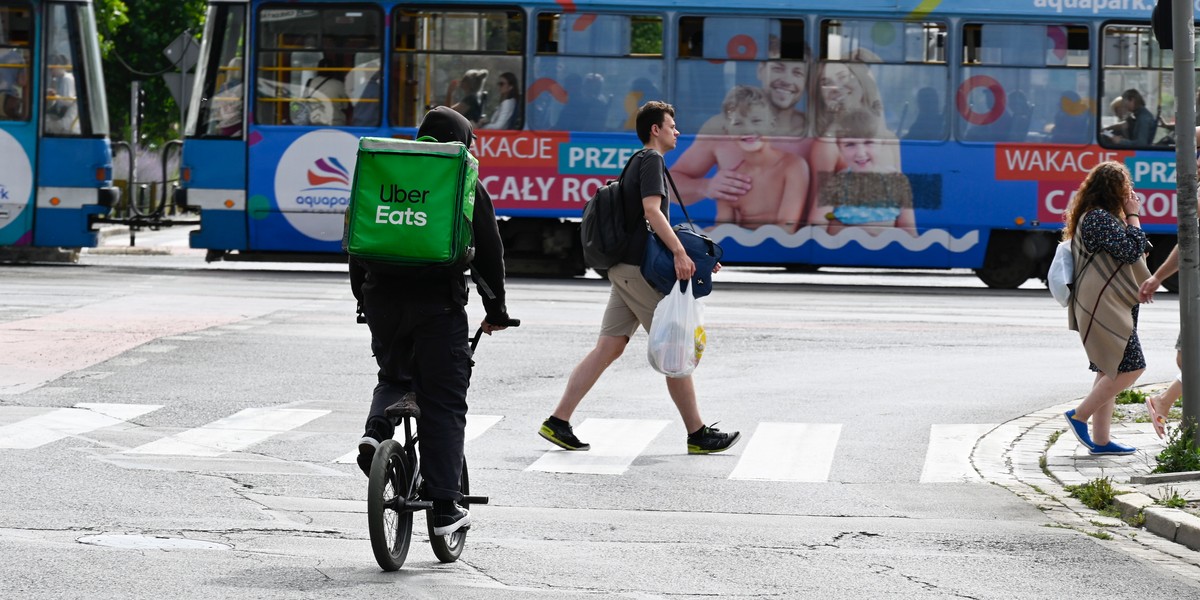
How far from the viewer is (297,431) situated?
33.7ft

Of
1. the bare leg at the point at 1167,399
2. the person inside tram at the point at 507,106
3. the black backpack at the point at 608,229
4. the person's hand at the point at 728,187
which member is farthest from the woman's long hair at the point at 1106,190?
the person inside tram at the point at 507,106

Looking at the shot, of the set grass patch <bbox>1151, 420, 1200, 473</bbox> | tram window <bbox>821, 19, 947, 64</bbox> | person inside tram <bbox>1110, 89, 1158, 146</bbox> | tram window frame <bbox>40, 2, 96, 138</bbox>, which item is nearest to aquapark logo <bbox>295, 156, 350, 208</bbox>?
tram window frame <bbox>40, 2, 96, 138</bbox>

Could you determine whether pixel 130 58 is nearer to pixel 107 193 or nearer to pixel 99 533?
pixel 107 193

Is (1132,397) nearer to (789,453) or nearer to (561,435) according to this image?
(789,453)

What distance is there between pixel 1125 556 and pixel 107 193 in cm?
1636

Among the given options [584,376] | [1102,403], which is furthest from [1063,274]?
[584,376]

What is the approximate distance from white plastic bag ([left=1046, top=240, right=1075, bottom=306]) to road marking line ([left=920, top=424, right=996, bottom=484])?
942 millimetres

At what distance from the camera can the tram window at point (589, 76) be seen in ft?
70.3

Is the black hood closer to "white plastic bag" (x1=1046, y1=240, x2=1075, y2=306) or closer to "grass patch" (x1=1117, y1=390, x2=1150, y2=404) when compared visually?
"white plastic bag" (x1=1046, y1=240, x2=1075, y2=306)

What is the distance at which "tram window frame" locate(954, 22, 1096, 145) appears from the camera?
70.2 ft

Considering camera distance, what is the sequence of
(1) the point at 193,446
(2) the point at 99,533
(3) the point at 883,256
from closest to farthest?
(2) the point at 99,533 → (1) the point at 193,446 → (3) the point at 883,256

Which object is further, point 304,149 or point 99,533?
point 304,149

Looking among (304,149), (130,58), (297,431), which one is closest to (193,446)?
(297,431)

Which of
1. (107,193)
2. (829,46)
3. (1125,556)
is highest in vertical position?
(829,46)
